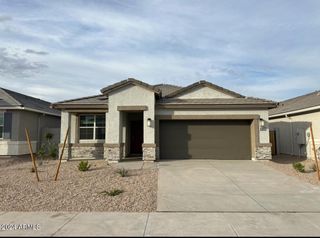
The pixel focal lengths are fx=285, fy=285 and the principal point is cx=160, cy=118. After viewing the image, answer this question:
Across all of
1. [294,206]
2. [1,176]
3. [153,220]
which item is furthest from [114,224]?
[1,176]

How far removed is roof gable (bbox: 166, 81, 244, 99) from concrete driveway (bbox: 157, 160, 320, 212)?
5.22m

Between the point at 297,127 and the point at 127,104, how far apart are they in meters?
11.4

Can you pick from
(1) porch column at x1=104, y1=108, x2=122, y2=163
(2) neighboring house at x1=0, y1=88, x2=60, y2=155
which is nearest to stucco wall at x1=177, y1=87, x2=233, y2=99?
(1) porch column at x1=104, y1=108, x2=122, y2=163

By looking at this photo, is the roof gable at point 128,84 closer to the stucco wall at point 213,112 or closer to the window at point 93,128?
the stucco wall at point 213,112

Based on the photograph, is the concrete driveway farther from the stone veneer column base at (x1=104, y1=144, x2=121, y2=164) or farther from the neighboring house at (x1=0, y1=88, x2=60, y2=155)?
the neighboring house at (x1=0, y1=88, x2=60, y2=155)

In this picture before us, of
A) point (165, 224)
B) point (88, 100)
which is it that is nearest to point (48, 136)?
point (88, 100)

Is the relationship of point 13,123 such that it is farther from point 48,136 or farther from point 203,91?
point 203,91

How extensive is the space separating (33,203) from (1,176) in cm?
490

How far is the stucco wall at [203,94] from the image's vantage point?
57.3ft

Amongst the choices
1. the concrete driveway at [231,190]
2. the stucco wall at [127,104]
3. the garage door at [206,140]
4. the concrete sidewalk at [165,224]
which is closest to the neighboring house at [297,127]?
the garage door at [206,140]

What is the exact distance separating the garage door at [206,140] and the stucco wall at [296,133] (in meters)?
4.12

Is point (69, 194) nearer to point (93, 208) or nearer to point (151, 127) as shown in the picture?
point (93, 208)

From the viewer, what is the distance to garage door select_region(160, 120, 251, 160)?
53.7ft

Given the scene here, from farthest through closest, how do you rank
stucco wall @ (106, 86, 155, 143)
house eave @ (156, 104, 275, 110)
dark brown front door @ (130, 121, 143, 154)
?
dark brown front door @ (130, 121, 143, 154) → house eave @ (156, 104, 275, 110) → stucco wall @ (106, 86, 155, 143)
